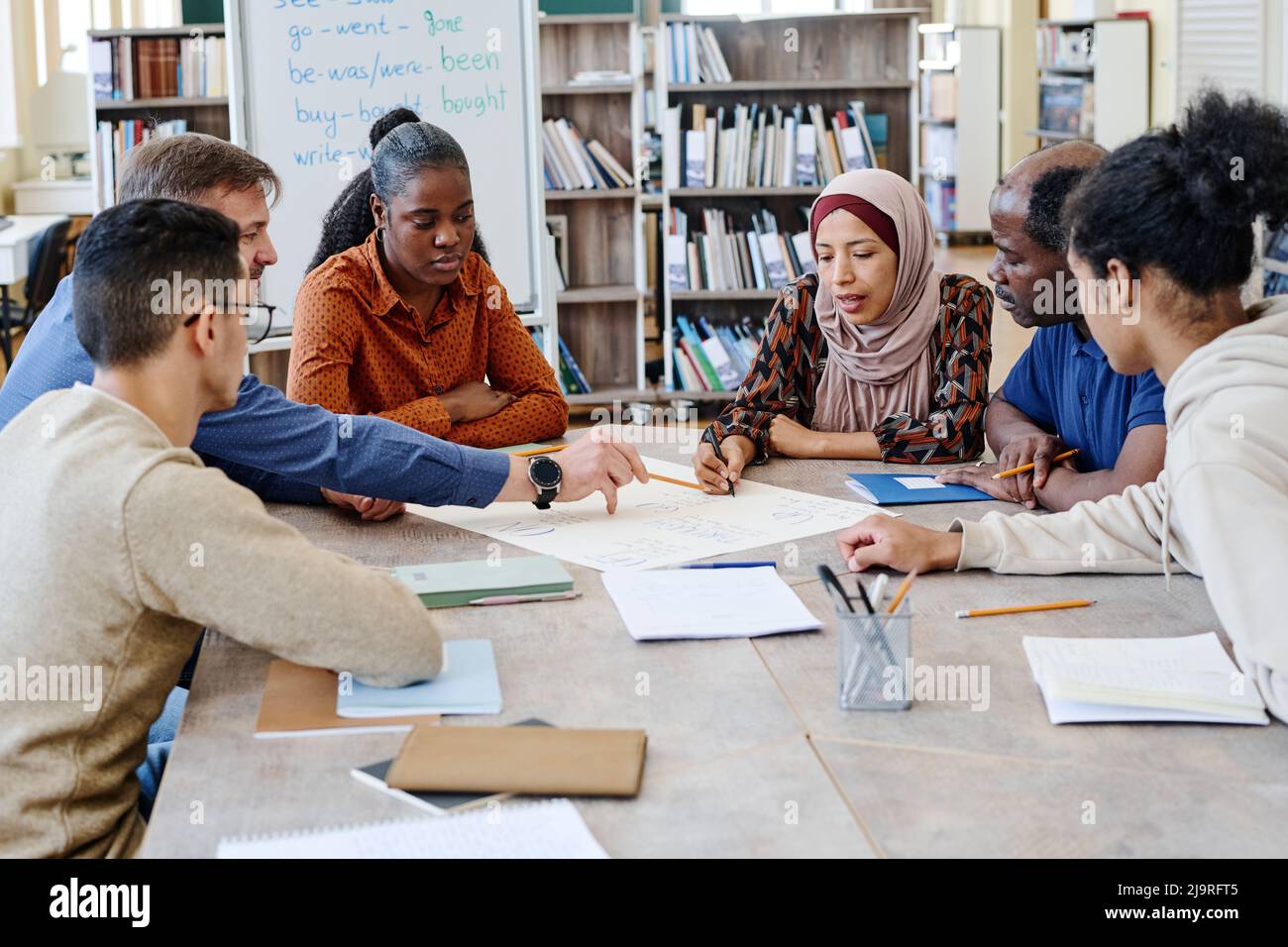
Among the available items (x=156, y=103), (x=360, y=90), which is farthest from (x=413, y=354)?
(x=156, y=103)

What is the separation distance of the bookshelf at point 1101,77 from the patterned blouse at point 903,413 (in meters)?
7.17

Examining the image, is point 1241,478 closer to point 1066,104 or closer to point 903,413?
point 903,413

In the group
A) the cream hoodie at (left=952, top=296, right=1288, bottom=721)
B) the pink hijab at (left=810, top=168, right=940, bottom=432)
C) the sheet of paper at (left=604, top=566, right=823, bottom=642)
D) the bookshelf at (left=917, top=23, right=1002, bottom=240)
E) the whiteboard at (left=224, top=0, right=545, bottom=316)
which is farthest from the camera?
the bookshelf at (left=917, top=23, right=1002, bottom=240)

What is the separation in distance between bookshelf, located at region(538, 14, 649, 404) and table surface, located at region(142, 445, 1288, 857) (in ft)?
14.2

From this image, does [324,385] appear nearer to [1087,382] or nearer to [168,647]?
[168,647]

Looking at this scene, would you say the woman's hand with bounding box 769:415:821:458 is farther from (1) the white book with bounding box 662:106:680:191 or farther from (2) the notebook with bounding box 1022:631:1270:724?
(1) the white book with bounding box 662:106:680:191

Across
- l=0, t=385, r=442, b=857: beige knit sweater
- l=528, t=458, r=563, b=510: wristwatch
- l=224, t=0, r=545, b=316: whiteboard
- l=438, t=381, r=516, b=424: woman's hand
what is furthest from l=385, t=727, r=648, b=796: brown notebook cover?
l=224, t=0, r=545, b=316: whiteboard

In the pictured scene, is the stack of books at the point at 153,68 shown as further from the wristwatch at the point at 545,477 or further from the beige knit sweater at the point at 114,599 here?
the beige knit sweater at the point at 114,599

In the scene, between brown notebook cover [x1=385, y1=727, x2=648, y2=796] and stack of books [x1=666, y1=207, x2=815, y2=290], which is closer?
brown notebook cover [x1=385, y1=727, x2=648, y2=796]

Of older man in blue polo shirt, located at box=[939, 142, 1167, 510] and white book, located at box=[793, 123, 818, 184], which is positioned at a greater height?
white book, located at box=[793, 123, 818, 184]

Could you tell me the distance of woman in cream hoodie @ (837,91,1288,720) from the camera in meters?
1.28

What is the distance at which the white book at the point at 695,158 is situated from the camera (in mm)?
5824
